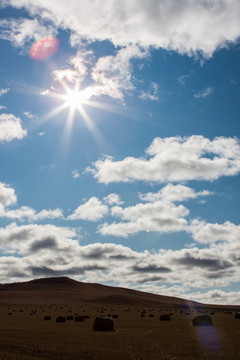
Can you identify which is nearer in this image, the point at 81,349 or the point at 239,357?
the point at 239,357

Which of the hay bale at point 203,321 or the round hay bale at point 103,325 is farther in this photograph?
the hay bale at point 203,321

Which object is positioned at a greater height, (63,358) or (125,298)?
(125,298)

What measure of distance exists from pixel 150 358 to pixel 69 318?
30.8 metres

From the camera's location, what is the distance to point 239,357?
16.4m

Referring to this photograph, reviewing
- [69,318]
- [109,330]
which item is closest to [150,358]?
[109,330]

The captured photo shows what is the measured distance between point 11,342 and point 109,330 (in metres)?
11.1

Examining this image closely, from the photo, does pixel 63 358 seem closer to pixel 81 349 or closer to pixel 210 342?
pixel 81 349

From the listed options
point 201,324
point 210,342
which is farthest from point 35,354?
point 201,324

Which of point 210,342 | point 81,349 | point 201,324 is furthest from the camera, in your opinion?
point 201,324

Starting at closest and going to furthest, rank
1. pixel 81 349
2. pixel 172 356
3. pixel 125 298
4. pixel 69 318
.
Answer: pixel 172 356
pixel 81 349
pixel 69 318
pixel 125 298

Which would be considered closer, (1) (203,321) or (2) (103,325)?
(2) (103,325)

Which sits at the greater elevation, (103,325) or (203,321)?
(203,321)

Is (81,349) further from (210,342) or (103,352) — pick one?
(210,342)

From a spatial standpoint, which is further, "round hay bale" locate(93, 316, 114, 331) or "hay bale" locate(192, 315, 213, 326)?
"hay bale" locate(192, 315, 213, 326)
